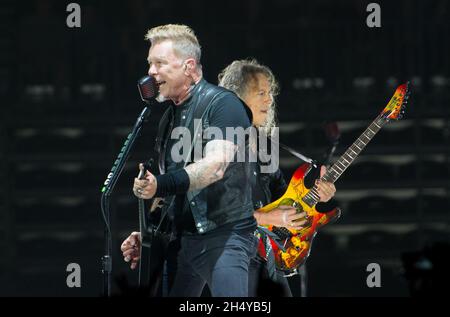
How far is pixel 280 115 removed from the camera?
7.06 metres

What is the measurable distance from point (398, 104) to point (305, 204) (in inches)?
28.5

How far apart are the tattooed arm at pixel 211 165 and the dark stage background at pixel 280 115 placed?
3.28 meters

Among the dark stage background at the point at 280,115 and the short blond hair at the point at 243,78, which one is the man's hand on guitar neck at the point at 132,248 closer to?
the short blond hair at the point at 243,78

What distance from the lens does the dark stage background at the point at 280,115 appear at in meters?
6.74

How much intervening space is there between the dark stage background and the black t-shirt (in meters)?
3.07

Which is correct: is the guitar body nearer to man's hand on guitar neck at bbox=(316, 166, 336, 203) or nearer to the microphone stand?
man's hand on guitar neck at bbox=(316, 166, 336, 203)

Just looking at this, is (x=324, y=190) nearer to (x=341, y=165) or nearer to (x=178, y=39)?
(x=341, y=165)

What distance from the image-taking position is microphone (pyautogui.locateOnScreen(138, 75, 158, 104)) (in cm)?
338

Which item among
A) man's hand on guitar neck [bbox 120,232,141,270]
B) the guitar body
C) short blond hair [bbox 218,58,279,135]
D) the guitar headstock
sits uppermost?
short blond hair [bbox 218,58,279,135]

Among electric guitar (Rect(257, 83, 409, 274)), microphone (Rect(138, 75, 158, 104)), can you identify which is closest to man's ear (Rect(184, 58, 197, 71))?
microphone (Rect(138, 75, 158, 104))

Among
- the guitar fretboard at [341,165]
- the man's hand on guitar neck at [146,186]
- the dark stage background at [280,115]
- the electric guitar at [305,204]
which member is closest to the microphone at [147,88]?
the man's hand on guitar neck at [146,186]

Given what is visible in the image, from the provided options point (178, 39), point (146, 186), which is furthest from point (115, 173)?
point (178, 39)

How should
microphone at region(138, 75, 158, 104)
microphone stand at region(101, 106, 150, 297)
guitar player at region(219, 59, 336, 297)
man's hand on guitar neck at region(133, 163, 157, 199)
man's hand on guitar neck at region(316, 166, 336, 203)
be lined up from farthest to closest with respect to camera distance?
man's hand on guitar neck at region(316, 166, 336, 203)
guitar player at region(219, 59, 336, 297)
microphone at region(138, 75, 158, 104)
microphone stand at region(101, 106, 150, 297)
man's hand on guitar neck at region(133, 163, 157, 199)
